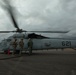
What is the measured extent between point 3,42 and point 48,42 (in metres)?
6.37

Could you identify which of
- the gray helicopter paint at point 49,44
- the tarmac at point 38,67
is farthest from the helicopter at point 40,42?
the tarmac at point 38,67

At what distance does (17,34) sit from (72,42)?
7.78m

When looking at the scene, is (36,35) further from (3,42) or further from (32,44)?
(3,42)

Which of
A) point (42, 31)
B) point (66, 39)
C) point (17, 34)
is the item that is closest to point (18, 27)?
point (17, 34)

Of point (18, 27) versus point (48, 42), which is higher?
point (18, 27)

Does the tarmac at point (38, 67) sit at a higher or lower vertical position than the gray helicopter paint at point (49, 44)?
lower

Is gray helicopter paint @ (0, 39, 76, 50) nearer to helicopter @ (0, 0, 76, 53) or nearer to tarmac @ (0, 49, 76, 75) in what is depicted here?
helicopter @ (0, 0, 76, 53)

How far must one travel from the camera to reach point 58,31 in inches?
899

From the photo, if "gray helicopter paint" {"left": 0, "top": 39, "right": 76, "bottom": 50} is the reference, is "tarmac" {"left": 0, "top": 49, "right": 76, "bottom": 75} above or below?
below

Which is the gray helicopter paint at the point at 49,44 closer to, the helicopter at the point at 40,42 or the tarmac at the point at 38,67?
the helicopter at the point at 40,42

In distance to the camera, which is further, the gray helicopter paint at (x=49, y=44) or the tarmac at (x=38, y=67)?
the gray helicopter paint at (x=49, y=44)

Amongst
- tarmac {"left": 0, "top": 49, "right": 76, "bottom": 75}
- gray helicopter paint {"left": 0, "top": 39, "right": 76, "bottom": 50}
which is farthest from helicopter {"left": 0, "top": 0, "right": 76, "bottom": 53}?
tarmac {"left": 0, "top": 49, "right": 76, "bottom": 75}

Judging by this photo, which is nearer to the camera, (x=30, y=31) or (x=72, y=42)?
(x=30, y=31)

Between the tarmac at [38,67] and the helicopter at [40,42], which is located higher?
the helicopter at [40,42]
